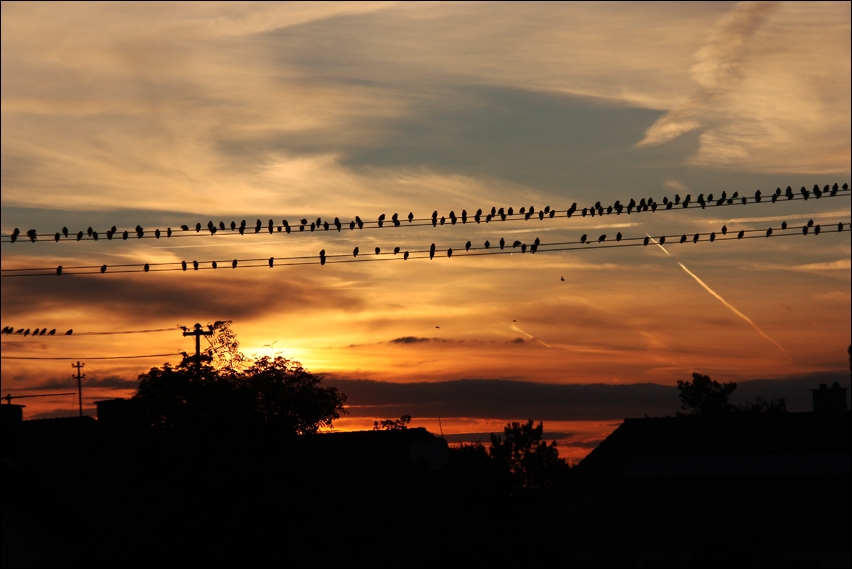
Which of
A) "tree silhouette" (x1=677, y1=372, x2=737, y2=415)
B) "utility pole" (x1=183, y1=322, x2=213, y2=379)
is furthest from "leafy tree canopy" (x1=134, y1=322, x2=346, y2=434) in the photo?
"tree silhouette" (x1=677, y1=372, x2=737, y2=415)

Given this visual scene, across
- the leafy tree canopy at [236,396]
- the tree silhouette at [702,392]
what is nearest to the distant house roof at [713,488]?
the leafy tree canopy at [236,396]

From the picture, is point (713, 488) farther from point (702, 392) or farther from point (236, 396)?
point (702, 392)

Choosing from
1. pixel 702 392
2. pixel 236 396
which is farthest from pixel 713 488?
pixel 702 392

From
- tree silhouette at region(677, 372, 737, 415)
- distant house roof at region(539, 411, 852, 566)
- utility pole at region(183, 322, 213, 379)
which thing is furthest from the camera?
tree silhouette at region(677, 372, 737, 415)

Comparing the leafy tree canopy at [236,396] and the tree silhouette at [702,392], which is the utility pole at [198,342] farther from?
the tree silhouette at [702,392]

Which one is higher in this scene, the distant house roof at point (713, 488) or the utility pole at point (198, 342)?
the utility pole at point (198, 342)

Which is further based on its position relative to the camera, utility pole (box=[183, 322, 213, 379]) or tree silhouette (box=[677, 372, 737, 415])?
tree silhouette (box=[677, 372, 737, 415])

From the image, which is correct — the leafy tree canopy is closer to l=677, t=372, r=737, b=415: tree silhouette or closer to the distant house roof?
the distant house roof

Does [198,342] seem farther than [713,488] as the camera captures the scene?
Yes

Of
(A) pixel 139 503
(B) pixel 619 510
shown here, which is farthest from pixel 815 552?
(A) pixel 139 503

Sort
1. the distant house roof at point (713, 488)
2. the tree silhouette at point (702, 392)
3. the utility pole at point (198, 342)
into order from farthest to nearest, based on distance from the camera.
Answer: the tree silhouette at point (702, 392)
the utility pole at point (198, 342)
the distant house roof at point (713, 488)

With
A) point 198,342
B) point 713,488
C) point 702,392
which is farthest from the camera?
point 702,392

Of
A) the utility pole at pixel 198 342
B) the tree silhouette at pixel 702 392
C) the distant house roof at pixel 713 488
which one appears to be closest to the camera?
the distant house roof at pixel 713 488

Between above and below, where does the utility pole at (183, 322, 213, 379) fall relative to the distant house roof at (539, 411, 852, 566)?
above
